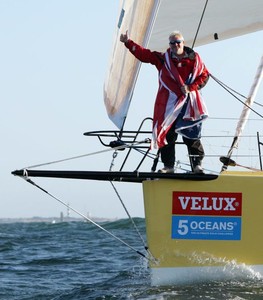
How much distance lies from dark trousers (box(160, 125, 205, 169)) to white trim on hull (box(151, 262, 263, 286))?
0.99 meters

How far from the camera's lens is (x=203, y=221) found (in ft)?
28.4

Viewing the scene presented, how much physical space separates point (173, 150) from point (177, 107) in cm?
43

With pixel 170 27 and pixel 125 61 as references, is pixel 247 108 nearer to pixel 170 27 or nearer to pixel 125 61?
pixel 125 61

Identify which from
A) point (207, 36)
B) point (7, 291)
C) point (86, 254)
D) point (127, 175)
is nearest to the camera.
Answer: point (127, 175)

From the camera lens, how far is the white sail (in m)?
9.35

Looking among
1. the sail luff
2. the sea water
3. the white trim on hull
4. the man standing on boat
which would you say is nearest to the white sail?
the sail luff

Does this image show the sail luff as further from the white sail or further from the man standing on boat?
the man standing on boat

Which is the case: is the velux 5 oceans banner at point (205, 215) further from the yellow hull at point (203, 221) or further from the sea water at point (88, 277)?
the sea water at point (88, 277)

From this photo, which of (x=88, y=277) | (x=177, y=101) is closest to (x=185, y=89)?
(x=177, y=101)

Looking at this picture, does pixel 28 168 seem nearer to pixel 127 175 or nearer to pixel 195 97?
pixel 127 175

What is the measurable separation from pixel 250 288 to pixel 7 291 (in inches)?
108

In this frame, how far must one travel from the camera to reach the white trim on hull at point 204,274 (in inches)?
345

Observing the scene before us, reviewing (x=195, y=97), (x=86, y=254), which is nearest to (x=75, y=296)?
(x=195, y=97)

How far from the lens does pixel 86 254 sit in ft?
47.5
